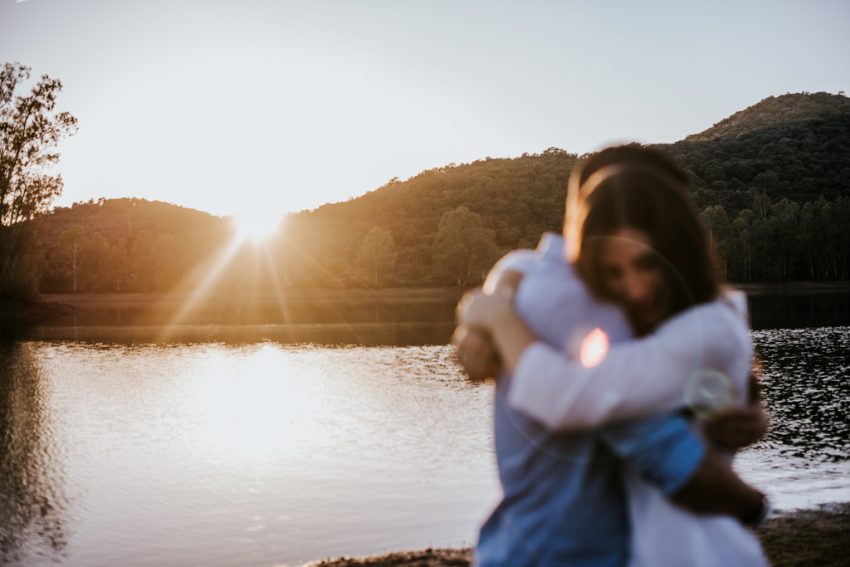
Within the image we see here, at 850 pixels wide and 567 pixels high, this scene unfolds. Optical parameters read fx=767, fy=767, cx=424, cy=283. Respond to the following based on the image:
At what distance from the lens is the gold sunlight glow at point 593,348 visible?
1444 millimetres

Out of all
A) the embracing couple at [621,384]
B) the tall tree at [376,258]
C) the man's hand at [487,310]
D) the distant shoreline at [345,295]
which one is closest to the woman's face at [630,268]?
the embracing couple at [621,384]

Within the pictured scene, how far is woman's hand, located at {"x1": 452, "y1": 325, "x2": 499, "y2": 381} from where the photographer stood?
1621mm

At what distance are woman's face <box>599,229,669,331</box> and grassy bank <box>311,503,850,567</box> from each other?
25.6 ft

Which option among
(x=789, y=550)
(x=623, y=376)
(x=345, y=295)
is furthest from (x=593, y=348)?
(x=345, y=295)

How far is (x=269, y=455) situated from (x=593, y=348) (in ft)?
53.0

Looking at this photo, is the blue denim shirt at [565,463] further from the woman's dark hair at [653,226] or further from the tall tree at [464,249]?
the tall tree at [464,249]

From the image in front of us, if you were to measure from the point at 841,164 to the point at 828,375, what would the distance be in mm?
164290

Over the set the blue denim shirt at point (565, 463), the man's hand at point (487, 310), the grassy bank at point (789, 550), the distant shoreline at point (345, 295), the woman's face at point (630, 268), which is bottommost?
the distant shoreline at point (345, 295)

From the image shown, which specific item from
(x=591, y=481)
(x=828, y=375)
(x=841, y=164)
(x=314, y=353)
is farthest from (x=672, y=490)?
(x=841, y=164)

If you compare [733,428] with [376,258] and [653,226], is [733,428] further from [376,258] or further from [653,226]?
[376,258]

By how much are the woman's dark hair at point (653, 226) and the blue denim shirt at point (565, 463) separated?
6 cm

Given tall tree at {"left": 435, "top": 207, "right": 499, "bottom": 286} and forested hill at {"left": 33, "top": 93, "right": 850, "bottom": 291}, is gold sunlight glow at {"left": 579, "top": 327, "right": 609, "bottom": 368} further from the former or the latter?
tall tree at {"left": 435, "top": 207, "right": 499, "bottom": 286}

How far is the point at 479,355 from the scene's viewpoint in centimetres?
163

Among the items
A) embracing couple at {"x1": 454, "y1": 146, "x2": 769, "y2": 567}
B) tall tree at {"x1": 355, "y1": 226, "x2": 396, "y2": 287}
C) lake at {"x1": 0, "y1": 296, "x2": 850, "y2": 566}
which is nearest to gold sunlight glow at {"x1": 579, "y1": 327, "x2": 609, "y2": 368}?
embracing couple at {"x1": 454, "y1": 146, "x2": 769, "y2": 567}
